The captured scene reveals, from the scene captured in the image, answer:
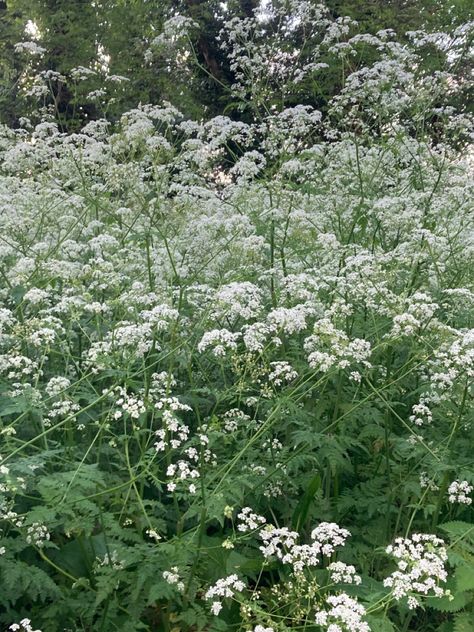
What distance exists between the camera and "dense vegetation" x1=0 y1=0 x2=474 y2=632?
381cm

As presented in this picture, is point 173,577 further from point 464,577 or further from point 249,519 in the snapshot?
point 464,577

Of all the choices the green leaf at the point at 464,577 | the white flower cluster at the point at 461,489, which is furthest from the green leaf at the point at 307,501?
the green leaf at the point at 464,577

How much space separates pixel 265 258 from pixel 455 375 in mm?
3134

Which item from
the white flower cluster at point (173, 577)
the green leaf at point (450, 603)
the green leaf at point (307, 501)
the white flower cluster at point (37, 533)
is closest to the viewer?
the white flower cluster at point (173, 577)

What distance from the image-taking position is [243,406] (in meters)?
6.08

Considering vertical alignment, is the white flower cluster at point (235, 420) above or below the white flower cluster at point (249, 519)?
above

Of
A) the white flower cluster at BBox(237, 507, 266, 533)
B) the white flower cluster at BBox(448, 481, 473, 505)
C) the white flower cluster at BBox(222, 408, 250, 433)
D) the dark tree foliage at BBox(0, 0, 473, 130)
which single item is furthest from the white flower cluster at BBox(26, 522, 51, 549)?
the dark tree foliage at BBox(0, 0, 473, 130)

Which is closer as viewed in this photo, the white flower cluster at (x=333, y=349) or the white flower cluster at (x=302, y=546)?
the white flower cluster at (x=302, y=546)

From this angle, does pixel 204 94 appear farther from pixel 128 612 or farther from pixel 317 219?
pixel 128 612

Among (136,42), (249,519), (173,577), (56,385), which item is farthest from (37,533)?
(136,42)

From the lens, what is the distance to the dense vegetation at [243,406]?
12.5 ft

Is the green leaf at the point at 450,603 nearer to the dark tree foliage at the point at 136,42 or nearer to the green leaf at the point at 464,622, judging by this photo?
the green leaf at the point at 464,622

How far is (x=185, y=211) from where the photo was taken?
7785 millimetres

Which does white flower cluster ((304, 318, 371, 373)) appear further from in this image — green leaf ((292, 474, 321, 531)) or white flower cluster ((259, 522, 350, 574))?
white flower cluster ((259, 522, 350, 574))
